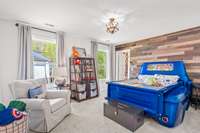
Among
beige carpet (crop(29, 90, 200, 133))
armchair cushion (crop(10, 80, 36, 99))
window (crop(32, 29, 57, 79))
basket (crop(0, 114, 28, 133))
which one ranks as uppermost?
window (crop(32, 29, 57, 79))

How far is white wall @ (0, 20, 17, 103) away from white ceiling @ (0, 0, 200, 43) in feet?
1.04

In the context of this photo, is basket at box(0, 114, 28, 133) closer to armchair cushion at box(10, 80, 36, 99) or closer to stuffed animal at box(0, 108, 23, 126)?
stuffed animal at box(0, 108, 23, 126)

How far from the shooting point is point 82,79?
3.93m

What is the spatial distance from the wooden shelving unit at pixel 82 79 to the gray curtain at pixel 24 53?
1262 mm

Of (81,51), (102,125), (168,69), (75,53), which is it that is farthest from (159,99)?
(81,51)

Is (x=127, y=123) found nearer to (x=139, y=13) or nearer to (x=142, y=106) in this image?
(x=142, y=106)

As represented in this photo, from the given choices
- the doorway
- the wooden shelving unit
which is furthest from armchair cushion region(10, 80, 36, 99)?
the doorway

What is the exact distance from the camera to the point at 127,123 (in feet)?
7.08

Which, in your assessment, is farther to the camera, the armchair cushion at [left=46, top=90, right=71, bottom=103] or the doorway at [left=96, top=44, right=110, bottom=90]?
the doorway at [left=96, top=44, right=110, bottom=90]

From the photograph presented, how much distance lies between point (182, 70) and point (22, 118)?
3.76 meters

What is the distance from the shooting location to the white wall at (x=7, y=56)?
3041 mm

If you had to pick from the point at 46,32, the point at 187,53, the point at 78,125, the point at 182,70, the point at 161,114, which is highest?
the point at 46,32

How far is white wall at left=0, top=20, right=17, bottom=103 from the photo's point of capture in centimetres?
304

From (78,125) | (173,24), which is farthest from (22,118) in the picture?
(173,24)
